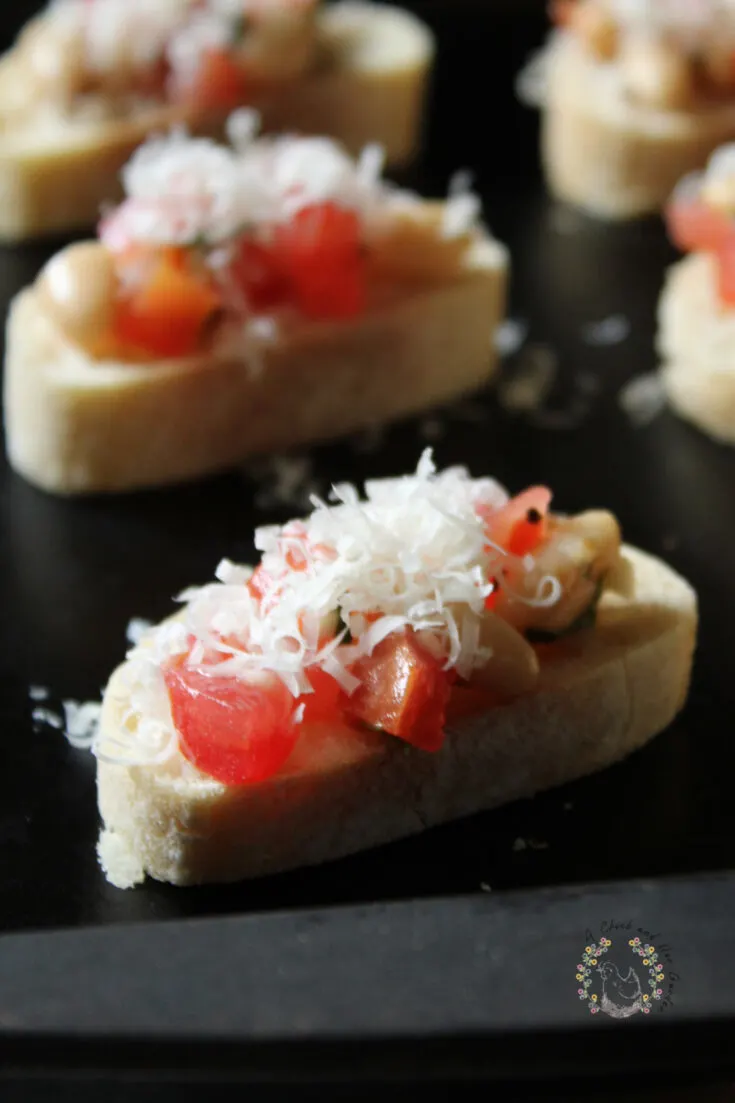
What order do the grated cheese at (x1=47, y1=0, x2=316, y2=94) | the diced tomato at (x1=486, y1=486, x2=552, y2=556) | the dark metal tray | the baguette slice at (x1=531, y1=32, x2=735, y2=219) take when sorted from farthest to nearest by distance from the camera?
the baguette slice at (x1=531, y1=32, x2=735, y2=219)
the grated cheese at (x1=47, y1=0, x2=316, y2=94)
the diced tomato at (x1=486, y1=486, x2=552, y2=556)
the dark metal tray

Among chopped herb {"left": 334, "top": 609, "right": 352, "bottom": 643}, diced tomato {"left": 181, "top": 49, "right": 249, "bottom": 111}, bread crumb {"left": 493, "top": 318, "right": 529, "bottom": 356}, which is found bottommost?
bread crumb {"left": 493, "top": 318, "right": 529, "bottom": 356}

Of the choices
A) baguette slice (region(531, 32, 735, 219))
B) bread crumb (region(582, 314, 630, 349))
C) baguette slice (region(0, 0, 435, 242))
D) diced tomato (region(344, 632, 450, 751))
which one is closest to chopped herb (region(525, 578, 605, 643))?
diced tomato (region(344, 632, 450, 751))

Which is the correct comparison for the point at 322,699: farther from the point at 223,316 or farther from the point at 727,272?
the point at 727,272

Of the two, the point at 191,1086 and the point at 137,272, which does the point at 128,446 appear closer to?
the point at 137,272

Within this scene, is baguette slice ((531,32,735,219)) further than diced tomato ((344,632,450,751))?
Yes

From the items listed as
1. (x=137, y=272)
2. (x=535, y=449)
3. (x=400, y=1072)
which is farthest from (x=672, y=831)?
(x=137, y=272)

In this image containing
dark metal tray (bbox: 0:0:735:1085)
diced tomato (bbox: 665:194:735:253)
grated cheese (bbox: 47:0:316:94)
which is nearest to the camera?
dark metal tray (bbox: 0:0:735:1085)

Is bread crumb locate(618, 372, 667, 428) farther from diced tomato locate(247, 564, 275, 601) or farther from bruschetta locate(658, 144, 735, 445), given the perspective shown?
diced tomato locate(247, 564, 275, 601)
